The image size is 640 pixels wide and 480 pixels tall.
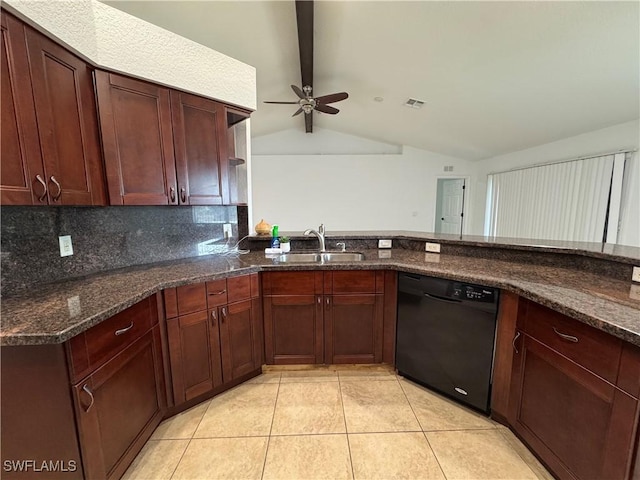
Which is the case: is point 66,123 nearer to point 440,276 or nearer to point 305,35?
point 440,276

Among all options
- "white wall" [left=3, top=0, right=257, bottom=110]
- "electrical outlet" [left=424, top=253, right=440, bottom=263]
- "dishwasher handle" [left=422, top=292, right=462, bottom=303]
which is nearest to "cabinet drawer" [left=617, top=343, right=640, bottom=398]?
"dishwasher handle" [left=422, top=292, right=462, bottom=303]

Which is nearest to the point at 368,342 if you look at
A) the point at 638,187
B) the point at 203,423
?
the point at 203,423

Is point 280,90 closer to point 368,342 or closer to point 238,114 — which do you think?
point 238,114

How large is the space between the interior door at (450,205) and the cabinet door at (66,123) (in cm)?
667

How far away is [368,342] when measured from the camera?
2080 millimetres

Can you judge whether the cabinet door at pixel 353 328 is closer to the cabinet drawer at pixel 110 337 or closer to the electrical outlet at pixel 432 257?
the electrical outlet at pixel 432 257

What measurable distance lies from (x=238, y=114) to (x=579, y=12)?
8.80 ft

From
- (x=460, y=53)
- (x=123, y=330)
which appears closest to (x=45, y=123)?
(x=123, y=330)

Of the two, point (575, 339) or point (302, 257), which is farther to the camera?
point (302, 257)

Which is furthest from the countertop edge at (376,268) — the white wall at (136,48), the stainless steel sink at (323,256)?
the white wall at (136,48)

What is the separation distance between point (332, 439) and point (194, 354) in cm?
97

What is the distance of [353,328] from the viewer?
2059 millimetres

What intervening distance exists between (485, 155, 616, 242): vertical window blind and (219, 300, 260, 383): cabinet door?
4.68m

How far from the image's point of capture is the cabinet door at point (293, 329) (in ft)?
6.58
